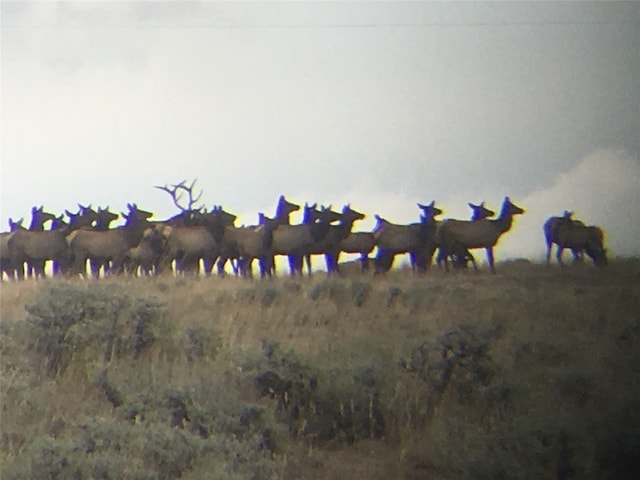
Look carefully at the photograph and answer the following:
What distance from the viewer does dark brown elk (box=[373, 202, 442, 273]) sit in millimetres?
3455

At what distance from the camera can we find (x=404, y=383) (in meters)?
3.34

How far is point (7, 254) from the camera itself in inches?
151

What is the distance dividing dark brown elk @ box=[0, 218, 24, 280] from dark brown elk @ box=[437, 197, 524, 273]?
170 centimetres

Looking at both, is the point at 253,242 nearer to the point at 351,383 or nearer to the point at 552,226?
the point at 351,383

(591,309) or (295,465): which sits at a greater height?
(591,309)

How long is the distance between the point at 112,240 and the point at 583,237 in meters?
1.77

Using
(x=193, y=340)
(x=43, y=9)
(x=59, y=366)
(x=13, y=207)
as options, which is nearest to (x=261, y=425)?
(x=193, y=340)

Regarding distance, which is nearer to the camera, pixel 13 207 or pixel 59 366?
pixel 59 366

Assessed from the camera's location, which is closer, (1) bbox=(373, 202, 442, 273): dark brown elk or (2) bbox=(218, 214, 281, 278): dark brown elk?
(1) bbox=(373, 202, 442, 273): dark brown elk

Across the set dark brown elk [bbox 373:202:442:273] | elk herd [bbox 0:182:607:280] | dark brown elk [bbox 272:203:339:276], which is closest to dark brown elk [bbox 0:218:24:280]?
elk herd [bbox 0:182:607:280]

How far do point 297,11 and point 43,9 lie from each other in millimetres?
1044

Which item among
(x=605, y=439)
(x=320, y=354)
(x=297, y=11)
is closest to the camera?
(x=605, y=439)

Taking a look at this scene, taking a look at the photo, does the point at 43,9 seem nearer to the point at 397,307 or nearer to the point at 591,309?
the point at 397,307

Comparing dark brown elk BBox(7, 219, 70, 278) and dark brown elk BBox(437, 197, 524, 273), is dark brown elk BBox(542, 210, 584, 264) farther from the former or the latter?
dark brown elk BBox(7, 219, 70, 278)
